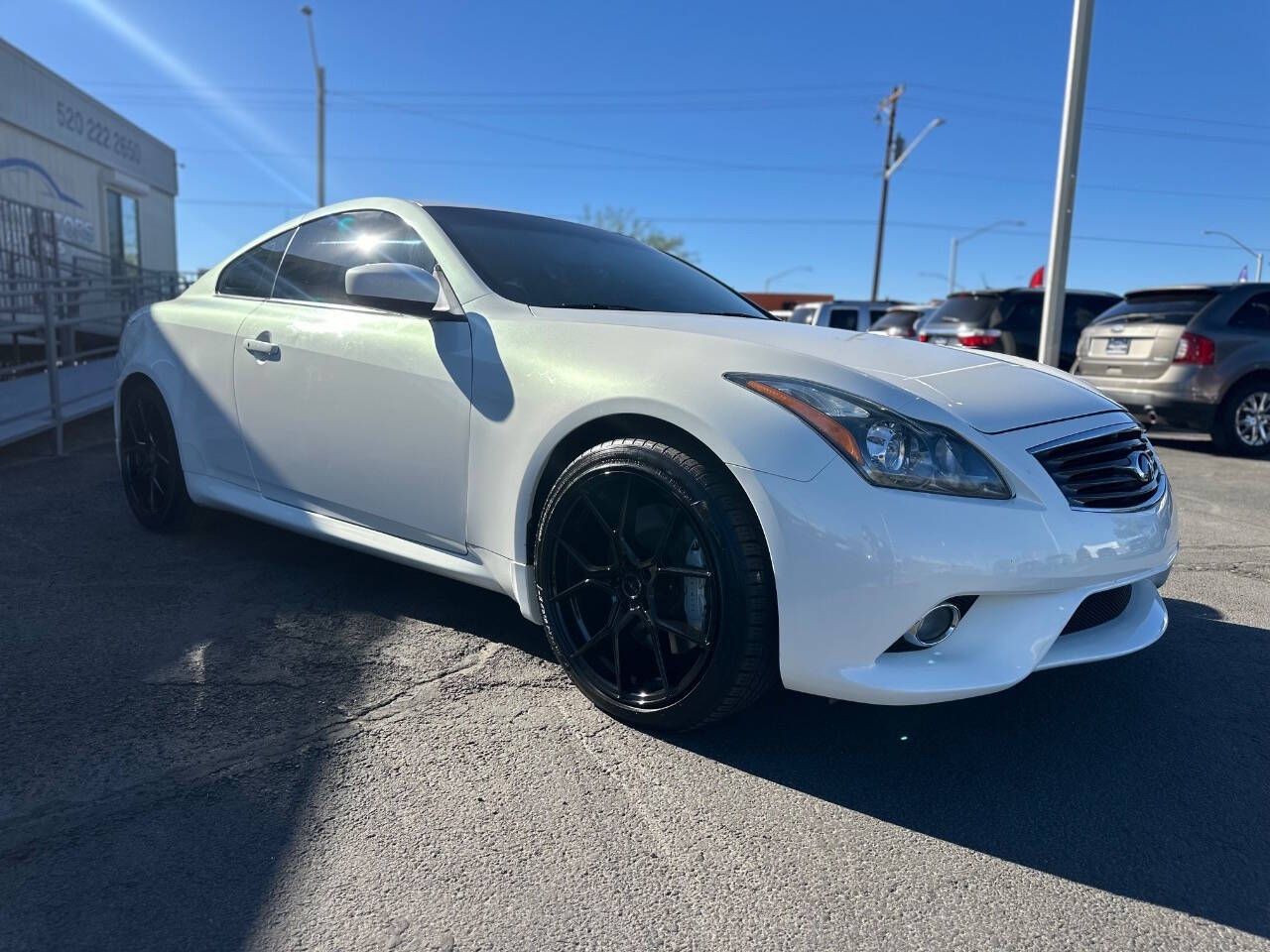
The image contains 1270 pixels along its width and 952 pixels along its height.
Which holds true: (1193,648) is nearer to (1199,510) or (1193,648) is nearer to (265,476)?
(1199,510)

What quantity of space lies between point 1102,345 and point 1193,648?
20.4 feet

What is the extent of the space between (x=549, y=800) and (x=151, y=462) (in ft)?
9.84

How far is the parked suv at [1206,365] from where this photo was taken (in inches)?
311

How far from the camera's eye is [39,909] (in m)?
1.72

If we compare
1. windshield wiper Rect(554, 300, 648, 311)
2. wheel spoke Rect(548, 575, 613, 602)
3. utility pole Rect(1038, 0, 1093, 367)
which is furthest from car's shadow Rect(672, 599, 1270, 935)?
utility pole Rect(1038, 0, 1093, 367)

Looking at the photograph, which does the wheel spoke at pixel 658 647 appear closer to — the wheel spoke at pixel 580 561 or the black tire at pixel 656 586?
the black tire at pixel 656 586

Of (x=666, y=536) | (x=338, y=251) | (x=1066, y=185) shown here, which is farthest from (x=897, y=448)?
(x=1066, y=185)

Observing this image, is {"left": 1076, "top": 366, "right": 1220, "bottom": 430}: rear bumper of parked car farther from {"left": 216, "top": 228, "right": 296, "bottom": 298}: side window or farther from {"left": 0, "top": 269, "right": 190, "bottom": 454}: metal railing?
{"left": 0, "top": 269, "right": 190, "bottom": 454}: metal railing

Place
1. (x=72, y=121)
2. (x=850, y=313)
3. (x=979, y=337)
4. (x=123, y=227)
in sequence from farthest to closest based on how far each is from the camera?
1. (x=123, y=227)
2. (x=72, y=121)
3. (x=850, y=313)
4. (x=979, y=337)

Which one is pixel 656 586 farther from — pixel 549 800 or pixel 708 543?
pixel 549 800

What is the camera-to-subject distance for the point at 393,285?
284 centimetres

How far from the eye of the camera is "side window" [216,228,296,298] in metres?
3.80

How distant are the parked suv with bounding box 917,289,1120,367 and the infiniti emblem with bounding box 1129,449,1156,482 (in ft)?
26.9

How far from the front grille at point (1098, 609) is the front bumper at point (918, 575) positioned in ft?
0.41
